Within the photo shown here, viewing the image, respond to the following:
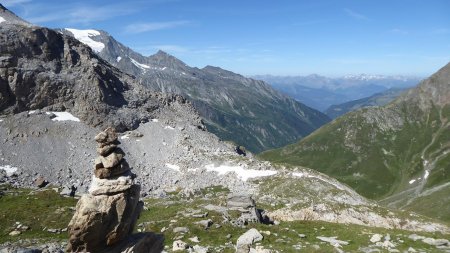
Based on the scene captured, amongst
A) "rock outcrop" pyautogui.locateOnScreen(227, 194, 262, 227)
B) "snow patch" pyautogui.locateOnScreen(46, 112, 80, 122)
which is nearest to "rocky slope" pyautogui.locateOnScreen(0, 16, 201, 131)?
"snow patch" pyautogui.locateOnScreen(46, 112, 80, 122)

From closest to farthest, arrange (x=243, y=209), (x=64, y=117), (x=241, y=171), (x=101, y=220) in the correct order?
(x=101, y=220) < (x=243, y=209) < (x=241, y=171) < (x=64, y=117)

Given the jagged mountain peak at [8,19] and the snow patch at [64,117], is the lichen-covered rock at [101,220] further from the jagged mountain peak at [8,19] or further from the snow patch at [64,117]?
the jagged mountain peak at [8,19]

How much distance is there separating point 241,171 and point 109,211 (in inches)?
3269

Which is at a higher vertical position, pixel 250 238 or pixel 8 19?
pixel 8 19

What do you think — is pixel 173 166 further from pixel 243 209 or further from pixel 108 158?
pixel 108 158

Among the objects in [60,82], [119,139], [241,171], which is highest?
[60,82]

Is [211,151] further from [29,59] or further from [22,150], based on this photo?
[29,59]

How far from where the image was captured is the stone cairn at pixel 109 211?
20734 mm

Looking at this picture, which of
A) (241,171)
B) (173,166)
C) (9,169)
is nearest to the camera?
(9,169)

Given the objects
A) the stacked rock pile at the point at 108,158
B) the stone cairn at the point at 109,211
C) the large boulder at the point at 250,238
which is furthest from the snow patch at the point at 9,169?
the stone cairn at the point at 109,211

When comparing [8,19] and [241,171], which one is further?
[8,19]

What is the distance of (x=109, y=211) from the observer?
845 inches

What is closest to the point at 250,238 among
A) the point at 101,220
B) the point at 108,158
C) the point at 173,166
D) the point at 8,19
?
the point at 108,158

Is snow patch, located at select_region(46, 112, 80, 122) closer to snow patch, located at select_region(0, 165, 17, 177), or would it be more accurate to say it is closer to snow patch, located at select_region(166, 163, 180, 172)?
snow patch, located at select_region(0, 165, 17, 177)
